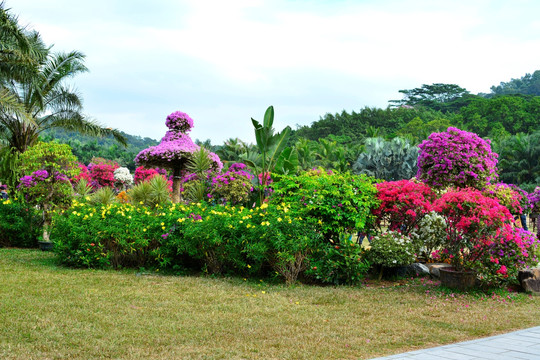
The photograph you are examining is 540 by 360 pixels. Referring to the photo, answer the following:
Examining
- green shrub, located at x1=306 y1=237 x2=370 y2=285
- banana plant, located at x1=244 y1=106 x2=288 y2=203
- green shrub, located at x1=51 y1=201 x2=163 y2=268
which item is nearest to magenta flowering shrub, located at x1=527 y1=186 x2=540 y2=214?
banana plant, located at x1=244 y1=106 x2=288 y2=203

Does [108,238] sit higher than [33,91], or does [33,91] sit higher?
[33,91]

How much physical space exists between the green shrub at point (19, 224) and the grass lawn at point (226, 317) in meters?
4.20

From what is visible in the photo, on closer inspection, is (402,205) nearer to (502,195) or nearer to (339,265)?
(339,265)

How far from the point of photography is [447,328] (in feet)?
19.5

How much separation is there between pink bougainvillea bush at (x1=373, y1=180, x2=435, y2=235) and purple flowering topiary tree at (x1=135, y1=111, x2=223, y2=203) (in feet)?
22.4

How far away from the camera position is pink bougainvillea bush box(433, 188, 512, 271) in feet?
26.0

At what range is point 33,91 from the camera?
17.5 meters

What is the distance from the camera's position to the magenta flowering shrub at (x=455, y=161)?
11.6m

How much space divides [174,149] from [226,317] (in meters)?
9.79

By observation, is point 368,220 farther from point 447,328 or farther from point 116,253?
point 116,253

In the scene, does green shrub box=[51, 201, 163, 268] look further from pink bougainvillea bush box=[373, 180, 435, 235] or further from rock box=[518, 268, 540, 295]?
rock box=[518, 268, 540, 295]

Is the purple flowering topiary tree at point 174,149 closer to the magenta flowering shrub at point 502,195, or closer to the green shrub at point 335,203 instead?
the green shrub at point 335,203

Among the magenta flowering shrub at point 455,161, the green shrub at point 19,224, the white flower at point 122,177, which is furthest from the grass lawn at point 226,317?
the white flower at point 122,177

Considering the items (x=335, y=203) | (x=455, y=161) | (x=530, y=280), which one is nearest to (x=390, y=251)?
(x=335, y=203)
